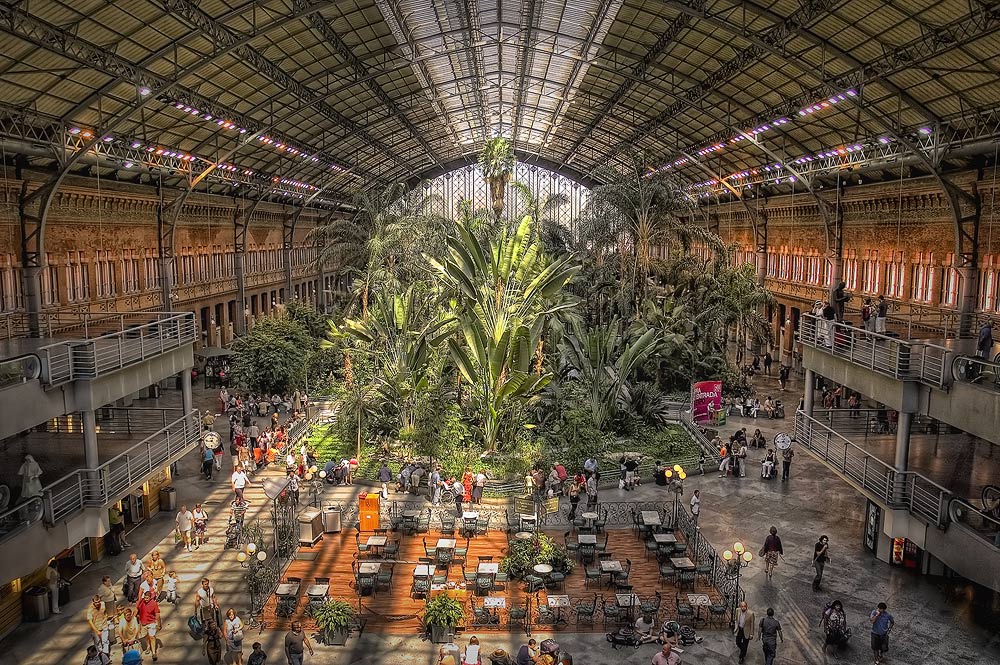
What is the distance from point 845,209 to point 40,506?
108 ft

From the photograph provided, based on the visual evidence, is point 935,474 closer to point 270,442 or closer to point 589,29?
point 270,442

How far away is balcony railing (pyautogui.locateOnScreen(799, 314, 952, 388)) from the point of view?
13.3 m

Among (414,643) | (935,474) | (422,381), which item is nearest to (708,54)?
(422,381)

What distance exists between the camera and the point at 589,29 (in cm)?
3166

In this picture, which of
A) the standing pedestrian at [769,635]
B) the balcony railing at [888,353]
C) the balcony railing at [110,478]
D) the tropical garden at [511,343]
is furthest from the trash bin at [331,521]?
the balcony railing at [888,353]

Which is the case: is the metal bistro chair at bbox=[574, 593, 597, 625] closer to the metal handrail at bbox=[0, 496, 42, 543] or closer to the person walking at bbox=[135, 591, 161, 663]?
the person walking at bbox=[135, 591, 161, 663]

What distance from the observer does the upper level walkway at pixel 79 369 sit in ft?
39.7

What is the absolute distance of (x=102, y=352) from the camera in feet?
46.9

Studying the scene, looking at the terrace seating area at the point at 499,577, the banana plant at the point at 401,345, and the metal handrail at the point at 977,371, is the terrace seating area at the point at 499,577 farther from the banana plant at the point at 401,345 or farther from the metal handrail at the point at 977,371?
the metal handrail at the point at 977,371

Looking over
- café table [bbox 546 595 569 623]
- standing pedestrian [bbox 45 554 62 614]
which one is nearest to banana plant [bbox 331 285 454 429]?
café table [bbox 546 595 569 623]

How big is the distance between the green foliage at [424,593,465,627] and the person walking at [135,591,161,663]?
14.9 ft

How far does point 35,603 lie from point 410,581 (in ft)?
22.6

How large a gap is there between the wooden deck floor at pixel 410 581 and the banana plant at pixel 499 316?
4665 mm

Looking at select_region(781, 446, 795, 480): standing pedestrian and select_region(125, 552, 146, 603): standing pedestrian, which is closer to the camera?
select_region(125, 552, 146, 603): standing pedestrian
